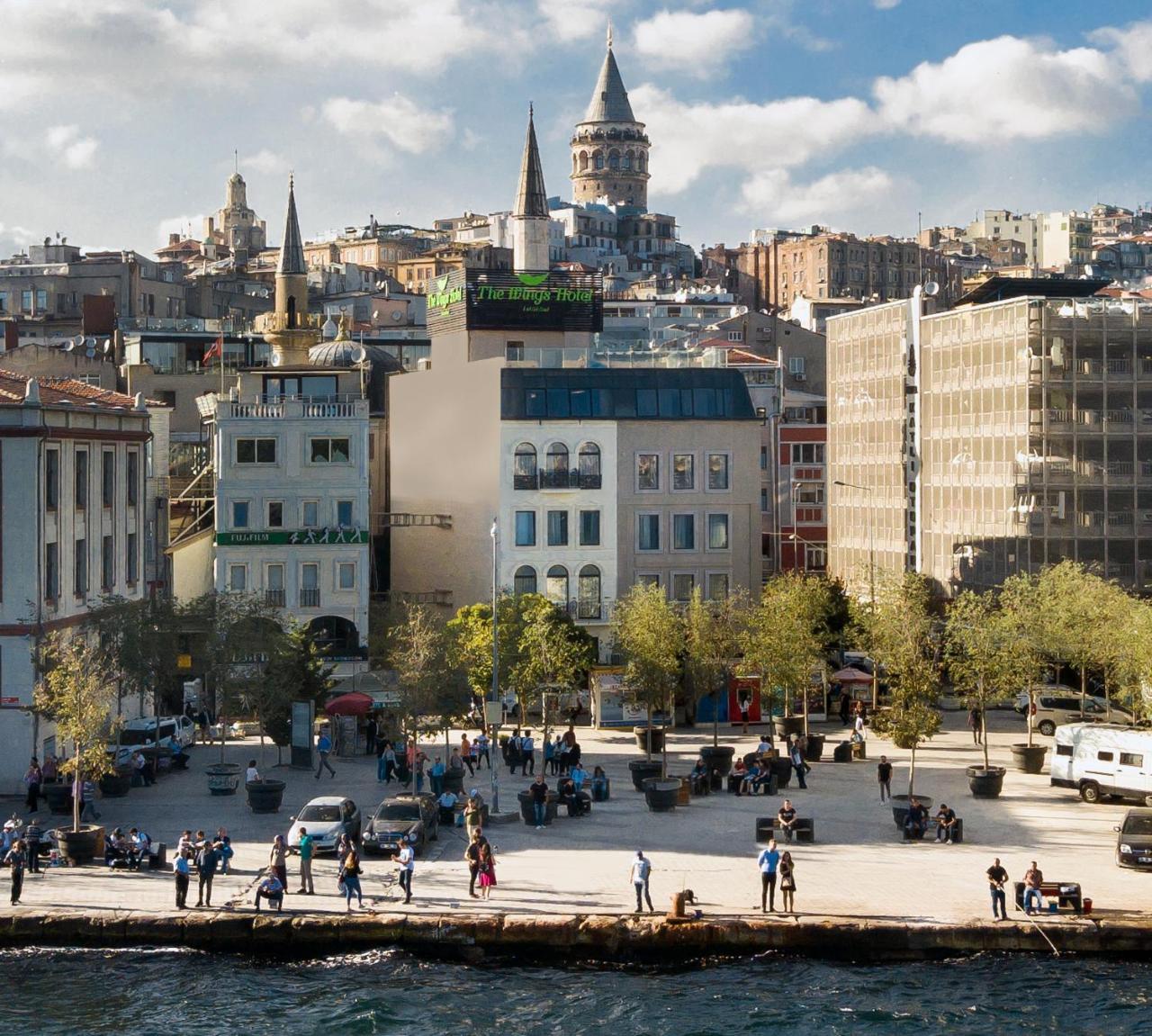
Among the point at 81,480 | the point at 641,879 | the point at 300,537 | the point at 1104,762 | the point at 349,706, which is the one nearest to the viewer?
the point at 641,879

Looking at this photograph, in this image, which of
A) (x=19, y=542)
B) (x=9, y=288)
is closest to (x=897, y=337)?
(x=19, y=542)

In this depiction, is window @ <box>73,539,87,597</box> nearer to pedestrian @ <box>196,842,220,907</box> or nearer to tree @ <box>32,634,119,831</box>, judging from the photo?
tree @ <box>32,634,119,831</box>

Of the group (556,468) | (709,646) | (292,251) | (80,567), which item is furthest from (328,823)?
(292,251)

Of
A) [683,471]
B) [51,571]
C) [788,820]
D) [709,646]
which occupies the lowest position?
[788,820]

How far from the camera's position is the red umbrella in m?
53.5

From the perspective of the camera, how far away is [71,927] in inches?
1335

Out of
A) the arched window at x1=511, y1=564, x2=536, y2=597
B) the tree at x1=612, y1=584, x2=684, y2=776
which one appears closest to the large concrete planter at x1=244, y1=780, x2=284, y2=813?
the tree at x1=612, y1=584, x2=684, y2=776

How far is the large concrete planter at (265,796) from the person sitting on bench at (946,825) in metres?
15.3

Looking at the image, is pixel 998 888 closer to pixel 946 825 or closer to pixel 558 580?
pixel 946 825

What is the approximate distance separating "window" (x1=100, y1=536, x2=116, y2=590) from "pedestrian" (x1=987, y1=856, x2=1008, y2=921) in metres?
29.1

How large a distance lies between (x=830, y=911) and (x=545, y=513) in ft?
115

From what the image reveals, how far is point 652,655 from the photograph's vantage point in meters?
51.1

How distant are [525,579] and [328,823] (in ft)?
95.1

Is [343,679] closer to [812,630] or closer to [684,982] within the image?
[812,630]
